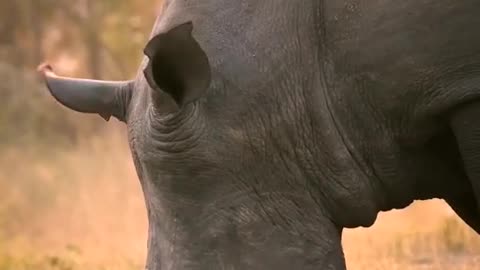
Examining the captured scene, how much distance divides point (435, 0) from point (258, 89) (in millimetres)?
463

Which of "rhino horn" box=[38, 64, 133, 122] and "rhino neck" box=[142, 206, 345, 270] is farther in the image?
"rhino horn" box=[38, 64, 133, 122]

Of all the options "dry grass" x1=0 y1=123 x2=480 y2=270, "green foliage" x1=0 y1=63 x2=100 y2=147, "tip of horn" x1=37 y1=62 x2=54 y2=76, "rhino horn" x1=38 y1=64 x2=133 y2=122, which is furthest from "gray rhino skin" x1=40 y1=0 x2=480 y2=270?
"green foliage" x1=0 y1=63 x2=100 y2=147

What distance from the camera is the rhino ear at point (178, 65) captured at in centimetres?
249

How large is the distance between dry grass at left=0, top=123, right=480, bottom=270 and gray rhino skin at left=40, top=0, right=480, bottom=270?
140 cm

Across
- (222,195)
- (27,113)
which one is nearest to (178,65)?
(222,195)

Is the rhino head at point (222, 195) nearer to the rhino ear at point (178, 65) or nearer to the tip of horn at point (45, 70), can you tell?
the rhino ear at point (178, 65)

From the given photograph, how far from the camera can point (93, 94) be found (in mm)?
3045

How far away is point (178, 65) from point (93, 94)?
0.53m

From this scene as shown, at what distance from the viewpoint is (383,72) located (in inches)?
108

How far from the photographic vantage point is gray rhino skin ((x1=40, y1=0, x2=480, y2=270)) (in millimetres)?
2699

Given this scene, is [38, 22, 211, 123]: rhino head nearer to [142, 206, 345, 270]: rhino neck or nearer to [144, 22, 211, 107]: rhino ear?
[144, 22, 211, 107]: rhino ear

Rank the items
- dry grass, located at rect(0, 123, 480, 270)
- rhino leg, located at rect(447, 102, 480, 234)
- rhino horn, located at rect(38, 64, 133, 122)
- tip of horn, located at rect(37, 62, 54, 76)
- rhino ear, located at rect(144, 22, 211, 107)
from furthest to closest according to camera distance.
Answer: dry grass, located at rect(0, 123, 480, 270), tip of horn, located at rect(37, 62, 54, 76), rhino horn, located at rect(38, 64, 133, 122), rhino leg, located at rect(447, 102, 480, 234), rhino ear, located at rect(144, 22, 211, 107)

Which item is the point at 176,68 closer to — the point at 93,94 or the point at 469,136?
the point at 93,94

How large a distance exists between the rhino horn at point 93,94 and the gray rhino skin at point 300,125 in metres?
0.13
